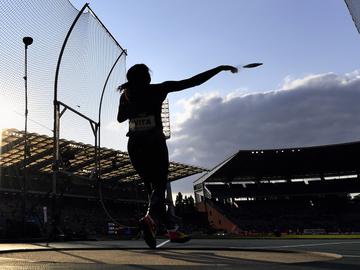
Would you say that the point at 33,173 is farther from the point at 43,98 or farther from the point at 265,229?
the point at 43,98

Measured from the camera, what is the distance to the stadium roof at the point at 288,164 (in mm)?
52000

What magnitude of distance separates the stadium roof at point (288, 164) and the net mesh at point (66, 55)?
42.2m

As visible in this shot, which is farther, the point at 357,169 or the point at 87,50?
the point at 357,169

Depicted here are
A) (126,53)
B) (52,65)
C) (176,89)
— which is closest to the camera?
(176,89)

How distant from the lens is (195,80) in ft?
13.1

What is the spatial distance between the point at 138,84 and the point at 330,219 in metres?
50.7

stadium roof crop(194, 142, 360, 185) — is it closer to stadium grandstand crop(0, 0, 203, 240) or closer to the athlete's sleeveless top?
stadium grandstand crop(0, 0, 203, 240)

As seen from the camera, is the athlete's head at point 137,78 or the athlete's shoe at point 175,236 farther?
the athlete's shoe at point 175,236

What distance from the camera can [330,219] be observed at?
167 feet

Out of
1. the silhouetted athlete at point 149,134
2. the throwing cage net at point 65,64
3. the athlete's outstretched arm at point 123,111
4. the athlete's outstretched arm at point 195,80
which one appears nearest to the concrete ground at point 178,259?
the silhouetted athlete at point 149,134

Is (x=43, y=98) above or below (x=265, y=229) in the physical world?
above

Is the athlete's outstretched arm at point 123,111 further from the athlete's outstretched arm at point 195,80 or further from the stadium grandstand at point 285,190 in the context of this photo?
the stadium grandstand at point 285,190

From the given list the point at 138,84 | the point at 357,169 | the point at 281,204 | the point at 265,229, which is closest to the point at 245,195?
the point at 281,204

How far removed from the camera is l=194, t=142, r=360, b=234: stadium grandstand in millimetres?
50812
